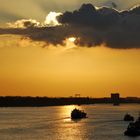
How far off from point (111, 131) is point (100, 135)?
15.4 m

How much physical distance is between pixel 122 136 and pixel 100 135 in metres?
7.43

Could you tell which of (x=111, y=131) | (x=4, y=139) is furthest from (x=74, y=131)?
(x=4, y=139)

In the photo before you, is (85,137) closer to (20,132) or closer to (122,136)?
(122,136)

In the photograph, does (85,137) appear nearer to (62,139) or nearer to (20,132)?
(62,139)

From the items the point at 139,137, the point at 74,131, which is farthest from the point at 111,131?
the point at 139,137

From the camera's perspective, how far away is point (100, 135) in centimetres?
16762

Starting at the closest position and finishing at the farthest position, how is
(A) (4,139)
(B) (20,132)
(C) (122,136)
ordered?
(A) (4,139) < (C) (122,136) < (B) (20,132)

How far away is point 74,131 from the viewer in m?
185

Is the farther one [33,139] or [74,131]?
[74,131]

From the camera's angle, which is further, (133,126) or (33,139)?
(133,126)

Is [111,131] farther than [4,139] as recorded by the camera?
Yes

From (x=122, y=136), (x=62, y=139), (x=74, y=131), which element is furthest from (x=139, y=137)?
(x=74, y=131)

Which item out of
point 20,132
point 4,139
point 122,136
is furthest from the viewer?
point 20,132

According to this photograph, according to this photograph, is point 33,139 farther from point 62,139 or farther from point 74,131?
point 74,131
